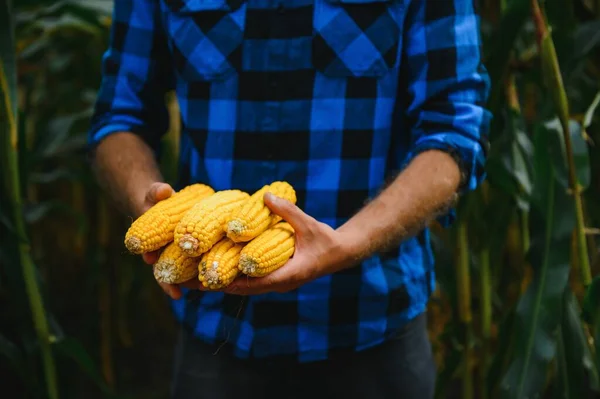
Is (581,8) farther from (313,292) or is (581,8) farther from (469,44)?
(313,292)

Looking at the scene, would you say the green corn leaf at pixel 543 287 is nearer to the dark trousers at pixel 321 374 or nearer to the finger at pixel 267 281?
the dark trousers at pixel 321 374

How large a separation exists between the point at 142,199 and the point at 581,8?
40.4 inches

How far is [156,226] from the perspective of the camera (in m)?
0.73

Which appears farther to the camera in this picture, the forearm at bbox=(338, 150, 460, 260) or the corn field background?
the corn field background

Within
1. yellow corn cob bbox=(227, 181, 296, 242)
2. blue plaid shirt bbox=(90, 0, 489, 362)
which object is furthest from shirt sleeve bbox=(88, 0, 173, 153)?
yellow corn cob bbox=(227, 181, 296, 242)

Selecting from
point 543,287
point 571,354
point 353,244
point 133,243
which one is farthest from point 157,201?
point 571,354

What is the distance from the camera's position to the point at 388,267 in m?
0.99

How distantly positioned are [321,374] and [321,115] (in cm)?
38

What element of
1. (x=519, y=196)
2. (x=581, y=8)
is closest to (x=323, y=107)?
(x=519, y=196)

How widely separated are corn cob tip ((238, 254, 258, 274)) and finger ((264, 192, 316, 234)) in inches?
2.8

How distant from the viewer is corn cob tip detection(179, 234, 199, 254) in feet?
2.30

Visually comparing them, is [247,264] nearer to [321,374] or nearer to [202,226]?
[202,226]

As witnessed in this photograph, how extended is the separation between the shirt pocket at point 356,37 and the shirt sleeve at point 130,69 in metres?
0.27

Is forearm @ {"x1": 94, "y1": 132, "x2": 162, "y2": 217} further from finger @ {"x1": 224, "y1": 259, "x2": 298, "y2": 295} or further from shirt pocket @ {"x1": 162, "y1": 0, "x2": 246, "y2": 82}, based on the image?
finger @ {"x1": 224, "y1": 259, "x2": 298, "y2": 295}
